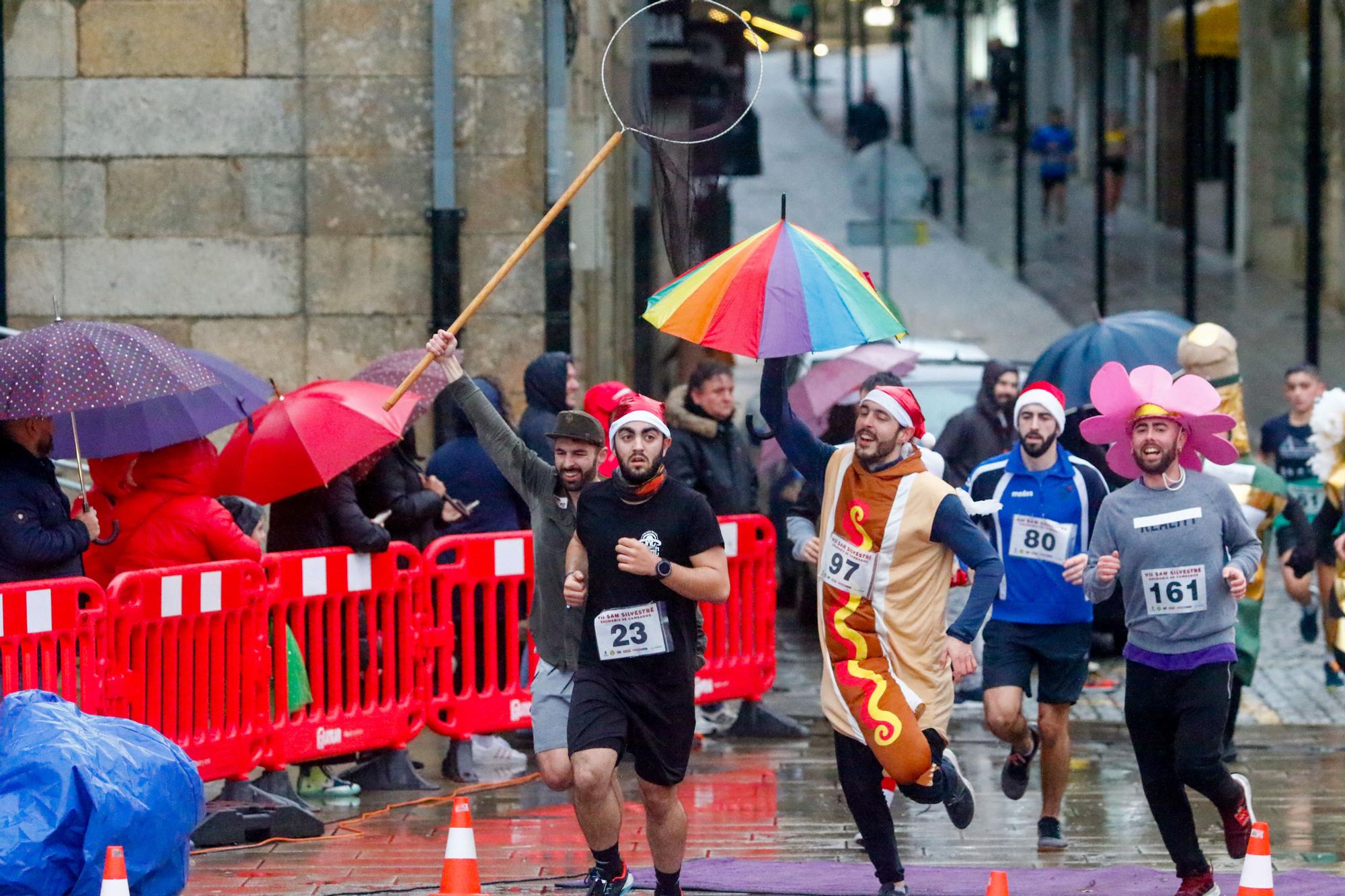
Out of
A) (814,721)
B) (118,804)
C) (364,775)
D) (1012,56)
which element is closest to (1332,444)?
(814,721)

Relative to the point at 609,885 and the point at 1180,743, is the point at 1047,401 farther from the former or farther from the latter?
the point at 609,885

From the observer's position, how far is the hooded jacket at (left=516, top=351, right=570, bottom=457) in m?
10.1

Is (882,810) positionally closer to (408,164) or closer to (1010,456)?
(1010,456)

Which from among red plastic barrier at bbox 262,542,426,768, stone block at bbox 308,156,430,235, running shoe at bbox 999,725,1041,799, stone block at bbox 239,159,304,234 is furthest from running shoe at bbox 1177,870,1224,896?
stone block at bbox 239,159,304,234

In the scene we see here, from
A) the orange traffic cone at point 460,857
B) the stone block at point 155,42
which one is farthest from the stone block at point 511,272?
the orange traffic cone at point 460,857

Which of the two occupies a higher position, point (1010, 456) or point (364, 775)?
point (1010, 456)

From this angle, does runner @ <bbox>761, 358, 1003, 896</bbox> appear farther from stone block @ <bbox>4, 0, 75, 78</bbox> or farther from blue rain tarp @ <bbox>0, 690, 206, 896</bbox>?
stone block @ <bbox>4, 0, 75, 78</bbox>

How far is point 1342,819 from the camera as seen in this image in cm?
866

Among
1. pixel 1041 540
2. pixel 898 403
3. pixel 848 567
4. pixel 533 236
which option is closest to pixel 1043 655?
pixel 1041 540

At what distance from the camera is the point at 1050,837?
820cm

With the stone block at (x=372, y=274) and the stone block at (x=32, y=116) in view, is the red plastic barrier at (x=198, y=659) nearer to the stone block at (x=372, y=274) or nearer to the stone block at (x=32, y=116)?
the stone block at (x=372, y=274)

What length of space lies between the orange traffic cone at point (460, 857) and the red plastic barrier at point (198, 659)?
7.36 ft

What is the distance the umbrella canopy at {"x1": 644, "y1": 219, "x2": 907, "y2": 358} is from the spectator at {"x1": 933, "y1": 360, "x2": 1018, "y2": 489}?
188 inches

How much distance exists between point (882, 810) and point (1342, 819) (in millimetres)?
2550
